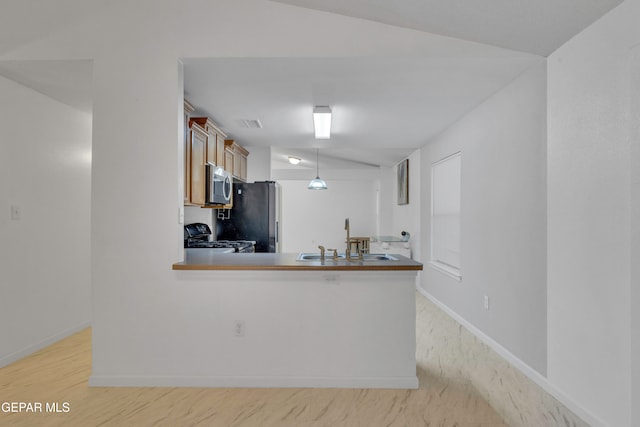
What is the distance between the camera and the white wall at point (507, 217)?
2.79 m

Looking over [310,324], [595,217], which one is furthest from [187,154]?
[595,217]

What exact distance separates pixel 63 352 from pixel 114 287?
1.20 m

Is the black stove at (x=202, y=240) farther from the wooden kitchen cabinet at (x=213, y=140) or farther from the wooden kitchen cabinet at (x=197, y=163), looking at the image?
the wooden kitchen cabinet at (x=213, y=140)

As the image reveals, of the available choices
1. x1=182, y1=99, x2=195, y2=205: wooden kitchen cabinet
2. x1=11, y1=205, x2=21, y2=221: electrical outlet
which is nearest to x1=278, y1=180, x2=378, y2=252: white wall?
x1=182, y1=99, x2=195, y2=205: wooden kitchen cabinet

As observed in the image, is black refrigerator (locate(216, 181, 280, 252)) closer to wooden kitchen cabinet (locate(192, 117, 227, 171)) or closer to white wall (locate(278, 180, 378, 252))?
wooden kitchen cabinet (locate(192, 117, 227, 171))

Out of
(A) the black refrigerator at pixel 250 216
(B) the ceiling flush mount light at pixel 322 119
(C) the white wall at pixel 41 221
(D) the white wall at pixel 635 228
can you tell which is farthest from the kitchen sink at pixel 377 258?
(C) the white wall at pixel 41 221

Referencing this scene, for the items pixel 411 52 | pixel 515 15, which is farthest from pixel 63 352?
pixel 515 15

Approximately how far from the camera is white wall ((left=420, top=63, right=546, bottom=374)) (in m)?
2.79

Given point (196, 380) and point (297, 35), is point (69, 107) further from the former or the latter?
point (196, 380)

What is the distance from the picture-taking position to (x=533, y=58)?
2.70 meters

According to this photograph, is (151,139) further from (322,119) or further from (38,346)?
(38,346)

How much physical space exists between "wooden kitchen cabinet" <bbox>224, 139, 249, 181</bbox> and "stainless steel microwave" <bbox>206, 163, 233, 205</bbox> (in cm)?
58

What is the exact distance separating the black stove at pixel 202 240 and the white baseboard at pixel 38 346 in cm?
130

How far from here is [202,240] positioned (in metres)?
4.77
